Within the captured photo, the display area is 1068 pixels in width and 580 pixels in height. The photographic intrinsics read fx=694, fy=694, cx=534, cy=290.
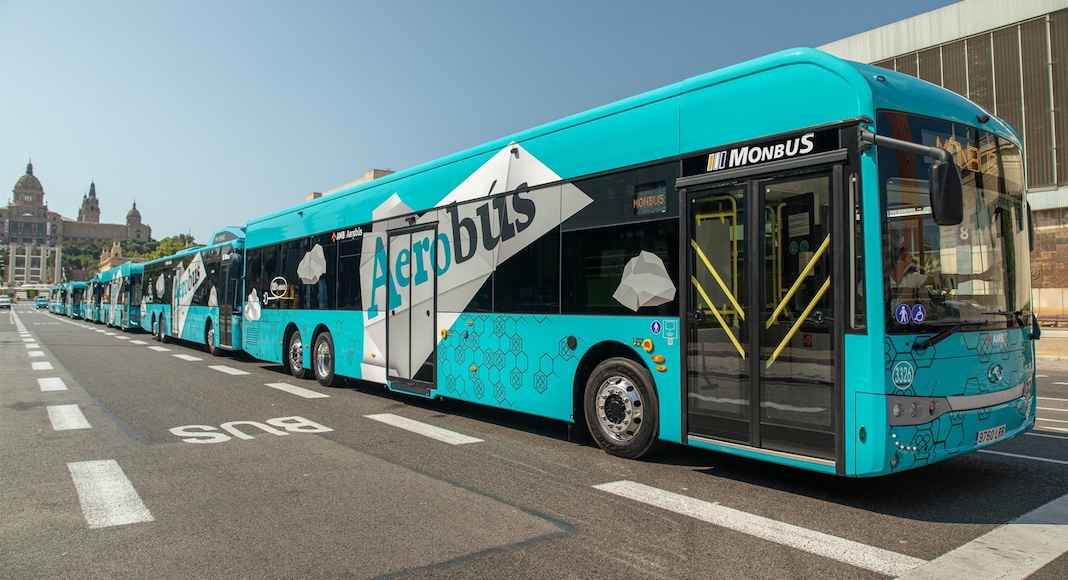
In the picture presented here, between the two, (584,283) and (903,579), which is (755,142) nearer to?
(584,283)

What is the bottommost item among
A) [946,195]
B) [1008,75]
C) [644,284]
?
[644,284]

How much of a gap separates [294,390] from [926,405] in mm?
9944

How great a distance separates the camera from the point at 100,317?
148ft

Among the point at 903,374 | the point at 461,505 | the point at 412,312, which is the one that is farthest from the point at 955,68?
the point at 461,505

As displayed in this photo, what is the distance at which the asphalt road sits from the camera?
404 cm

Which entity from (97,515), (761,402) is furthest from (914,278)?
(97,515)

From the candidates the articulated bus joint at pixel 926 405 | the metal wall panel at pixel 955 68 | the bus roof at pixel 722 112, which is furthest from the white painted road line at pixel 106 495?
the metal wall panel at pixel 955 68

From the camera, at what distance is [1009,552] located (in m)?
4.18

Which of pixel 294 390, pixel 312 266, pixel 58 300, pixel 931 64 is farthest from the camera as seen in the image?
pixel 58 300

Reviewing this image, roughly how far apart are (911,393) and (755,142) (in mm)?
2169

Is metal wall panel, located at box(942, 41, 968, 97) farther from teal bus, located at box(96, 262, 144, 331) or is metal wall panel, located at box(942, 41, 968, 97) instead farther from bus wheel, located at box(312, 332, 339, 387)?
teal bus, located at box(96, 262, 144, 331)

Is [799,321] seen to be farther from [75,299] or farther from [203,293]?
[75,299]

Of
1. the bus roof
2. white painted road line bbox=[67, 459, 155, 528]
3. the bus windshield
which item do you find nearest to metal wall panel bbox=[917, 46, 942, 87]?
the bus windshield

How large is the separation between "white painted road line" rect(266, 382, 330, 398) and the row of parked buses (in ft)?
12.1
